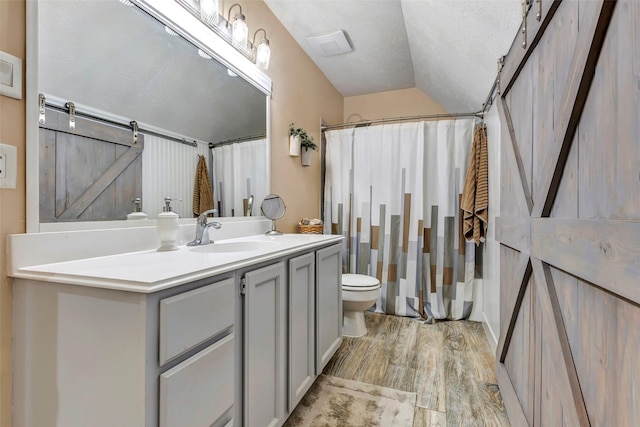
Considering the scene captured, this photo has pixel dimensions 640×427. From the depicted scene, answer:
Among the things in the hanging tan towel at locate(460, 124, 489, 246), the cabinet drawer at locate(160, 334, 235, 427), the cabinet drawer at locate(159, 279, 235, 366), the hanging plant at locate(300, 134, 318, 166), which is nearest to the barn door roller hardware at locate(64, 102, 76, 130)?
the cabinet drawer at locate(159, 279, 235, 366)

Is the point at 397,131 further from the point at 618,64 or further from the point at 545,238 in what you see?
the point at 618,64

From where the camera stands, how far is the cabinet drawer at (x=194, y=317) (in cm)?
72

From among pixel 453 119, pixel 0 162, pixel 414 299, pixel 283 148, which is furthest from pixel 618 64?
pixel 414 299

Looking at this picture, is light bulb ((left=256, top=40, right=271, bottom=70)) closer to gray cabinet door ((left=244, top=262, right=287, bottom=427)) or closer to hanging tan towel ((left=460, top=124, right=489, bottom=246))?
gray cabinet door ((left=244, top=262, right=287, bottom=427))

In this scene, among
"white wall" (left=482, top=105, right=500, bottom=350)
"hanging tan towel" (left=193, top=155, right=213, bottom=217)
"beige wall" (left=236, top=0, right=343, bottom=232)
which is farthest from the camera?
Answer: "beige wall" (left=236, top=0, right=343, bottom=232)

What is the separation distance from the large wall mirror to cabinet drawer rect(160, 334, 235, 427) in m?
0.63

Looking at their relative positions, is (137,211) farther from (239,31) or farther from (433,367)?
(433,367)

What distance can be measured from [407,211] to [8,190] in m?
2.55

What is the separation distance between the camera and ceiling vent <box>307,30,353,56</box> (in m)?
2.43

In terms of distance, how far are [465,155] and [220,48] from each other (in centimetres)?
209

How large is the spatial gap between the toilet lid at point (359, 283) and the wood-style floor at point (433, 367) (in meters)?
0.40

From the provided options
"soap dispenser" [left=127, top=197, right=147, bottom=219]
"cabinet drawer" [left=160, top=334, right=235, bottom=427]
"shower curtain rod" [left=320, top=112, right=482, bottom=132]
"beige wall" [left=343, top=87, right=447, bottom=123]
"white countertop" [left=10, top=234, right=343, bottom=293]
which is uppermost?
"beige wall" [left=343, top=87, right=447, bottom=123]

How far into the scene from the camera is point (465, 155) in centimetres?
261

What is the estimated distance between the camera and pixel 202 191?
62.3 inches
